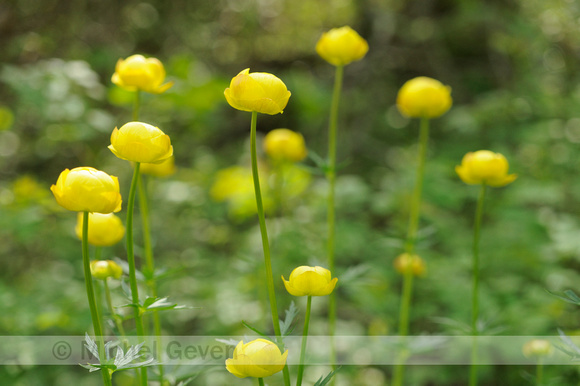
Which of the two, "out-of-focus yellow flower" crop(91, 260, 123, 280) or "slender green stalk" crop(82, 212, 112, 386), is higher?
"slender green stalk" crop(82, 212, 112, 386)

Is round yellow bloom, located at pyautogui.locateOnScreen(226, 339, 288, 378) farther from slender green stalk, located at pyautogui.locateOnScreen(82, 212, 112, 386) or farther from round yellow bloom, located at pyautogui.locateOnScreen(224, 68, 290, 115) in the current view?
round yellow bloom, located at pyautogui.locateOnScreen(224, 68, 290, 115)

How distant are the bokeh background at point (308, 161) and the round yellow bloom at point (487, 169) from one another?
270 millimetres

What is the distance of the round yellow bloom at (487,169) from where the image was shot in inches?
32.8

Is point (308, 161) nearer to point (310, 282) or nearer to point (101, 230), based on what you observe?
point (101, 230)

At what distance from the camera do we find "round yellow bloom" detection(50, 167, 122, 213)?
51 cm

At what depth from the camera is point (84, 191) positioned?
1.67ft

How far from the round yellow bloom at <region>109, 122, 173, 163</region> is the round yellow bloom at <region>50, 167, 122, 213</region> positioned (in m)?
0.04

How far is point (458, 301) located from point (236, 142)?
1.63 m

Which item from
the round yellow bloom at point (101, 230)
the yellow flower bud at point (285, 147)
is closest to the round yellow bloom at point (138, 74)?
the round yellow bloom at point (101, 230)

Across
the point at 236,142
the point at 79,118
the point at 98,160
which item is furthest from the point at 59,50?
the point at 236,142

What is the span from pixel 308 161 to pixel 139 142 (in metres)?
2.17

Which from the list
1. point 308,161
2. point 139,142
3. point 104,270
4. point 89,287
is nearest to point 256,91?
point 139,142

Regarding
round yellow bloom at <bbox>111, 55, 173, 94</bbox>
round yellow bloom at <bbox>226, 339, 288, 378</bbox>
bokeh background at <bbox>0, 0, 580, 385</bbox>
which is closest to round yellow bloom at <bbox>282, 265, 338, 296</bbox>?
round yellow bloom at <bbox>226, 339, 288, 378</bbox>

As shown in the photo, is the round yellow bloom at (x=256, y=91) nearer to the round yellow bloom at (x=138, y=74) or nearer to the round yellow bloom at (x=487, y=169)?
the round yellow bloom at (x=138, y=74)
